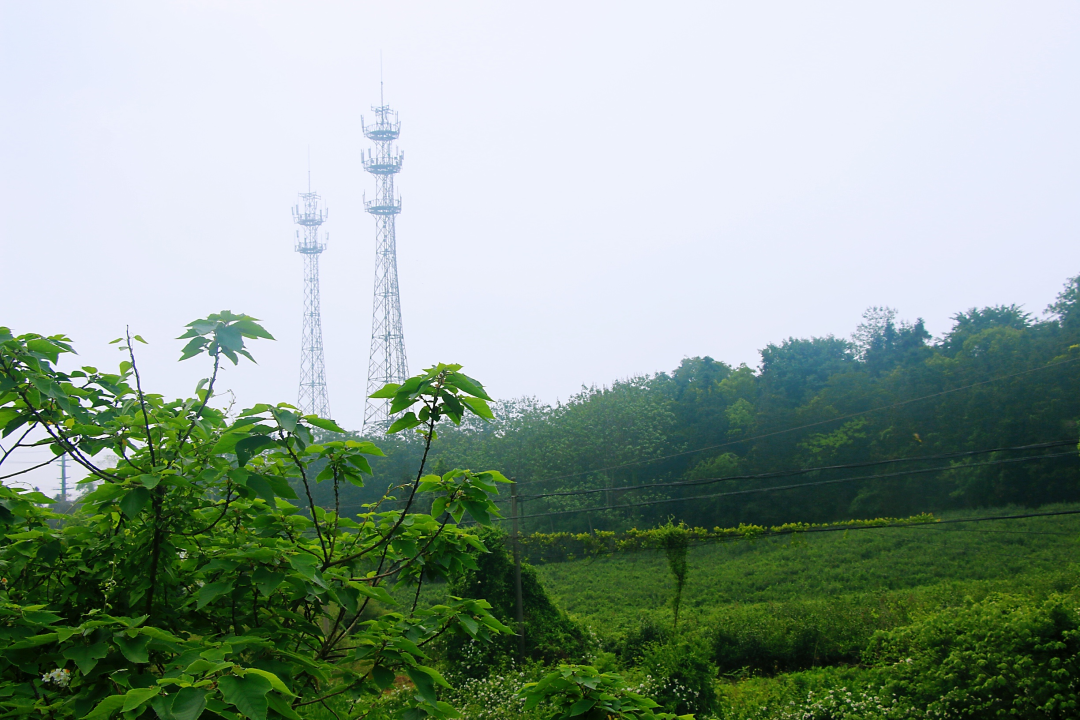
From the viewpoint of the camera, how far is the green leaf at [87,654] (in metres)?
1.63

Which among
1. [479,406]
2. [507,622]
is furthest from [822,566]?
[479,406]

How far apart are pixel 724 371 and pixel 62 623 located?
35.7m

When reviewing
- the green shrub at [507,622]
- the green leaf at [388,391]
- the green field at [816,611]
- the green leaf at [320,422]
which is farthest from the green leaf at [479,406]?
the green shrub at [507,622]

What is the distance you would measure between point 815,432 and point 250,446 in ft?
96.5

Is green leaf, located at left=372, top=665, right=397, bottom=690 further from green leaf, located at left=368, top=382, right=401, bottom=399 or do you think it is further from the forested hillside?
the forested hillside

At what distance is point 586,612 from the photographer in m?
18.7

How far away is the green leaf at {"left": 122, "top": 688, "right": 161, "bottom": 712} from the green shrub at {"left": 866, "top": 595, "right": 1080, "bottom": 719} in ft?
26.5

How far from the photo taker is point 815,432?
93.2 ft

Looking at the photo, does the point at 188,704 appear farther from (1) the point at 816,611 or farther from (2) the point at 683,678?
(1) the point at 816,611

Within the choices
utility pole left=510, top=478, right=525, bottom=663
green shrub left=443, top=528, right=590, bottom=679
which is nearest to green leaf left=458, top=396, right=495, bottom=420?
utility pole left=510, top=478, right=525, bottom=663

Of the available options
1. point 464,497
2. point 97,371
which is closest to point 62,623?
point 97,371

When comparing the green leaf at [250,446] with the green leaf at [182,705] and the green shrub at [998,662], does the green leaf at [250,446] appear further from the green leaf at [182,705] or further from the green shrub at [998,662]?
the green shrub at [998,662]

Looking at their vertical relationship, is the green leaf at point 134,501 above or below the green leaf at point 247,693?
above

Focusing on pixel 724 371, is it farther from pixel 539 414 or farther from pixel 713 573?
pixel 713 573
